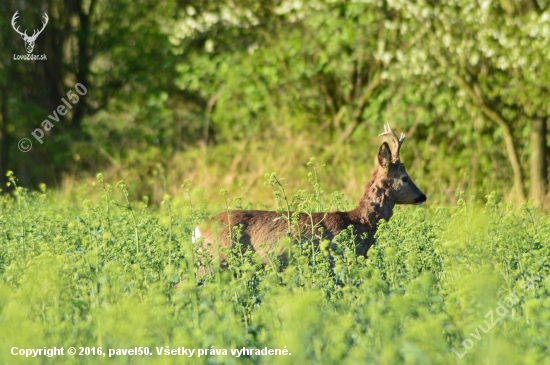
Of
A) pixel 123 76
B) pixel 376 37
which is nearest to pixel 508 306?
A: pixel 376 37

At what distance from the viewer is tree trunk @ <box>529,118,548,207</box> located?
1186 cm

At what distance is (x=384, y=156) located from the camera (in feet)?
24.3

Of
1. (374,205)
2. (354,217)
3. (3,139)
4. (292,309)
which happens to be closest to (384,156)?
(374,205)

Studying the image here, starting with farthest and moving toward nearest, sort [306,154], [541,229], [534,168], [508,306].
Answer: [306,154] < [534,168] < [541,229] < [508,306]

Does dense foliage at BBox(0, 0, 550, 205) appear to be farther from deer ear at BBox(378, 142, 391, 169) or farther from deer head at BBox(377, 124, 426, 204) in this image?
deer ear at BBox(378, 142, 391, 169)

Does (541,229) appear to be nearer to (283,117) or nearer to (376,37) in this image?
(376,37)

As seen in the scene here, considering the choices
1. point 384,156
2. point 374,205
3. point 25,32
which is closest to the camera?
point 374,205

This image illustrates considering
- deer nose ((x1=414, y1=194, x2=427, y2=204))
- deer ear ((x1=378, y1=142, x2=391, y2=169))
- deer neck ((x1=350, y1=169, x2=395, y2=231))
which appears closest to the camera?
deer neck ((x1=350, y1=169, x2=395, y2=231))

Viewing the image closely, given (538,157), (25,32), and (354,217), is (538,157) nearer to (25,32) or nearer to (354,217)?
(354,217)

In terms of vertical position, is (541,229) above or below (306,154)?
below

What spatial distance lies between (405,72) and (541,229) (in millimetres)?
6559

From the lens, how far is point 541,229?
671 centimetres

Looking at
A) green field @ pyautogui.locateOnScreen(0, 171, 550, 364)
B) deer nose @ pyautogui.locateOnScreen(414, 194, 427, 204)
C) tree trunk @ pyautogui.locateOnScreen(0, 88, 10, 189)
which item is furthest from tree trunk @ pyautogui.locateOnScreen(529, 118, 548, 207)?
tree trunk @ pyautogui.locateOnScreen(0, 88, 10, 189)

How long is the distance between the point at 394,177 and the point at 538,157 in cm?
510
